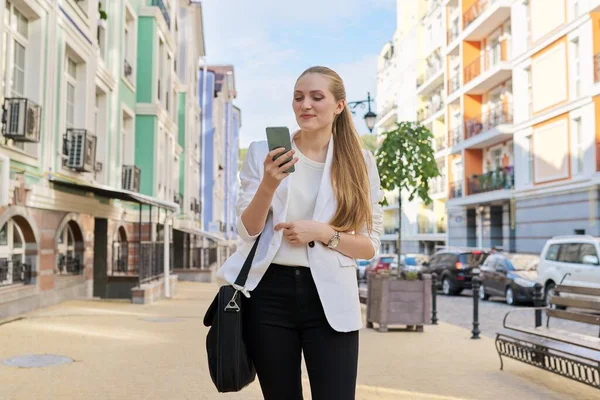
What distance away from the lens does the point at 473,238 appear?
38.6 m

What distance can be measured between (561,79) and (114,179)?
17790 millimetres

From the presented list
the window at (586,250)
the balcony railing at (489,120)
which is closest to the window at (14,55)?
the window at (586,250)

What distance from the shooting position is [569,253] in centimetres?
1736

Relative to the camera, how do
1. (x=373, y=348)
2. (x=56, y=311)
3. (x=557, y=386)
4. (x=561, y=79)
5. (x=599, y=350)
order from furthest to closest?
(x=561, y=79) < (x=56, y=311) < (x=373, y=348) < (x=557, y=386) < (x=599, y=350)

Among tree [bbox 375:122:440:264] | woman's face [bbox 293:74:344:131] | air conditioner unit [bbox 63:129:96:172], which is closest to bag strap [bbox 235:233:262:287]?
woman's face [bbox 293:74:344:131]

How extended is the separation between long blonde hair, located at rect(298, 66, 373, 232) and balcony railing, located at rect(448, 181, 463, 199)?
37.5 m

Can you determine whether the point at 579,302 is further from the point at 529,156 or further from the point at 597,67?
the point at 529,156

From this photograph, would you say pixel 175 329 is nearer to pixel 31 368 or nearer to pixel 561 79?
pixel 31 368

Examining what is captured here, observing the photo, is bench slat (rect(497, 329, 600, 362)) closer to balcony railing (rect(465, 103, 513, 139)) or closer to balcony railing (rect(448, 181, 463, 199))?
balcony railing (rect(465, 103, 513, 139))

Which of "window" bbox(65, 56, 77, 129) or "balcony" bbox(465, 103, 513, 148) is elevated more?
"balcony" bbox(465, 103, 513, 148)

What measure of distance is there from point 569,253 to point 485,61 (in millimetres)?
19992

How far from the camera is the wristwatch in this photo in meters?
2.62

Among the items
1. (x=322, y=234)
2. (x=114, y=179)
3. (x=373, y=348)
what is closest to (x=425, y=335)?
(x=373, y=348)

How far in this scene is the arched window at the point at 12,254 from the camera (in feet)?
39.6
